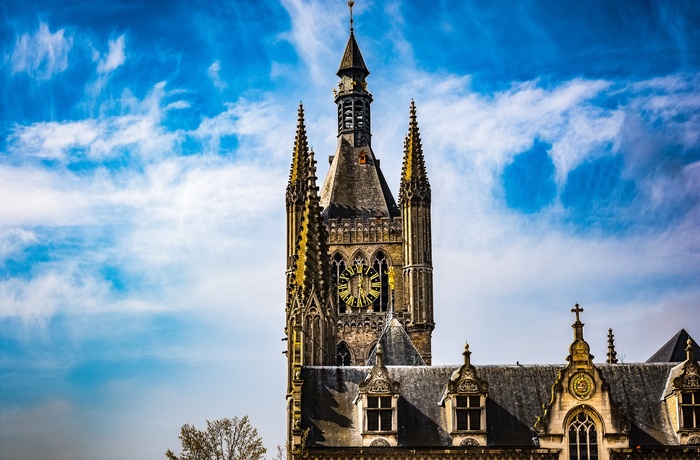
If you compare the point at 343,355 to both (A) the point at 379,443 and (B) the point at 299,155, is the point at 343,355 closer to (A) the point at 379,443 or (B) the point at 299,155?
(B) the point at 299,155

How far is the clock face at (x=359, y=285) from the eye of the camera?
116 metres

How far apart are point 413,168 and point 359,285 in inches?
452

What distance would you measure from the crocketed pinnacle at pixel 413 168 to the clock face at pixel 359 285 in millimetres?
7007

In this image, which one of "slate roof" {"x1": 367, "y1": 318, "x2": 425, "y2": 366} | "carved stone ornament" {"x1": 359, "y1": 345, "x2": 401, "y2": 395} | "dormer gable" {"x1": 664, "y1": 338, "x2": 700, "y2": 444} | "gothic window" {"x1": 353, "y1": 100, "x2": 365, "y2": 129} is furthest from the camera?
"gothic window" {"x1": 353, "y1": 100, "x2": 365, "y2": 129}

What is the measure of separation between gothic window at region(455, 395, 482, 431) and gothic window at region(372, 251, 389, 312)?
49.4 m

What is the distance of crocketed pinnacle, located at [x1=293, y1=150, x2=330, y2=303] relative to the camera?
3383 inches

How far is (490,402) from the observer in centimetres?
6712

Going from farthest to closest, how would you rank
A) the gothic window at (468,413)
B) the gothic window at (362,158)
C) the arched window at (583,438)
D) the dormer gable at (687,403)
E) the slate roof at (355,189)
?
1. the gothic window at (362,158)
2. the slate roof at (355,189)
3. the gothic window at (468,413)
4. the dormer gable at (687,403)
5. the arched window at (583,438)

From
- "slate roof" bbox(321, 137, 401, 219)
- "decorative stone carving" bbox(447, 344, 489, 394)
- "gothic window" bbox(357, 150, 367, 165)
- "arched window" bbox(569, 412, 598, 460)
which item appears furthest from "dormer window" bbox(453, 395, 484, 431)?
"gothic window" bbox(357, 150, 367, 165)

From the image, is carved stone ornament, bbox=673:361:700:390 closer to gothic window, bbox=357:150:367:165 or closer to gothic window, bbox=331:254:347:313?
gothic window, bbox=331:254:347:313

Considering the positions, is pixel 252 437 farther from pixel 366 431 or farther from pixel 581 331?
pixel 581 331

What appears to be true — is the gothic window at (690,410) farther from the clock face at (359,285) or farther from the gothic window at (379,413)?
the clock face at (359,285)

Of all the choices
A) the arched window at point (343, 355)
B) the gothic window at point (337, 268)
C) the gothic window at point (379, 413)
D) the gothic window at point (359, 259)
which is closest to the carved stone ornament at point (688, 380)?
the gothic window at point (379, 413)

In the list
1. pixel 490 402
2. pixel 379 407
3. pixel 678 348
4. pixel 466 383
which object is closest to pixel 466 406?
pixel 466 383
